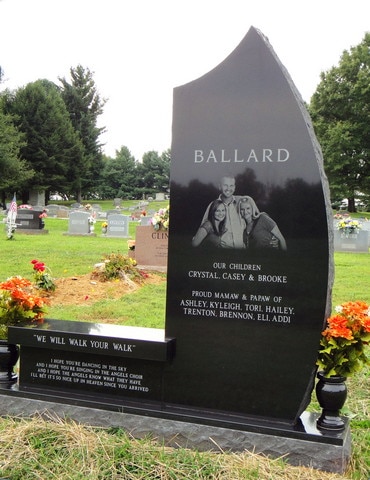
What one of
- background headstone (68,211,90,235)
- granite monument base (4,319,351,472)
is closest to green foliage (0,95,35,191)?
background headstone (68,211,90,235)

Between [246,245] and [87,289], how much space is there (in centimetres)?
652

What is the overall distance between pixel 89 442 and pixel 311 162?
7.96ft

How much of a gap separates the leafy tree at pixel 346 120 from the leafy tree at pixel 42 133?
27.2 meters

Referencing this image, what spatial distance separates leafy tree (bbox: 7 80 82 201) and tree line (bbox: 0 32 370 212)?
11cm

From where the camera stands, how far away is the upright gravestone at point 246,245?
355 centimetres

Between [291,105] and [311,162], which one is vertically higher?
[291,105]

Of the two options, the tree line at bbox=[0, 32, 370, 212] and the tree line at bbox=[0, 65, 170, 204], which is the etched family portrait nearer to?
the tree line at bbox=[0, 32, 370, 212]

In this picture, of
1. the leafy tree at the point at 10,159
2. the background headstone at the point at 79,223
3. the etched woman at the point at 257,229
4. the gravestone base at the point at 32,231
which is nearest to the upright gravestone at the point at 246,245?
the etched woman at the point at 257,229

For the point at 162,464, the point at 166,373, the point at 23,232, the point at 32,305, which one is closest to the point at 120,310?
the point at 32,305

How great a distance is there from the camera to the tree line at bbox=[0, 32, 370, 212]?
156 ft

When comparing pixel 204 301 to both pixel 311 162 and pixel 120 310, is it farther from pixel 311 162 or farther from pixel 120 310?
pixel 120 310

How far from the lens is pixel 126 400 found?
3971 mm

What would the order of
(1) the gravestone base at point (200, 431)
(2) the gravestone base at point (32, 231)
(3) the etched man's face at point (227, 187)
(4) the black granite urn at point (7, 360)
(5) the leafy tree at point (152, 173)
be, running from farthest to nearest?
(5) the leafy tree at point (152, 173), (2) the gravestone base at point (32, 231), (4) the black granite urn at point (7, 360), (3) the etched man's face at point (227, 187), (1) the gravestone base at point (200, 431)

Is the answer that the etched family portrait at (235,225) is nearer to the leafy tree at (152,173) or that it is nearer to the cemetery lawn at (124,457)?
the cemetery lawn at (124,457)
